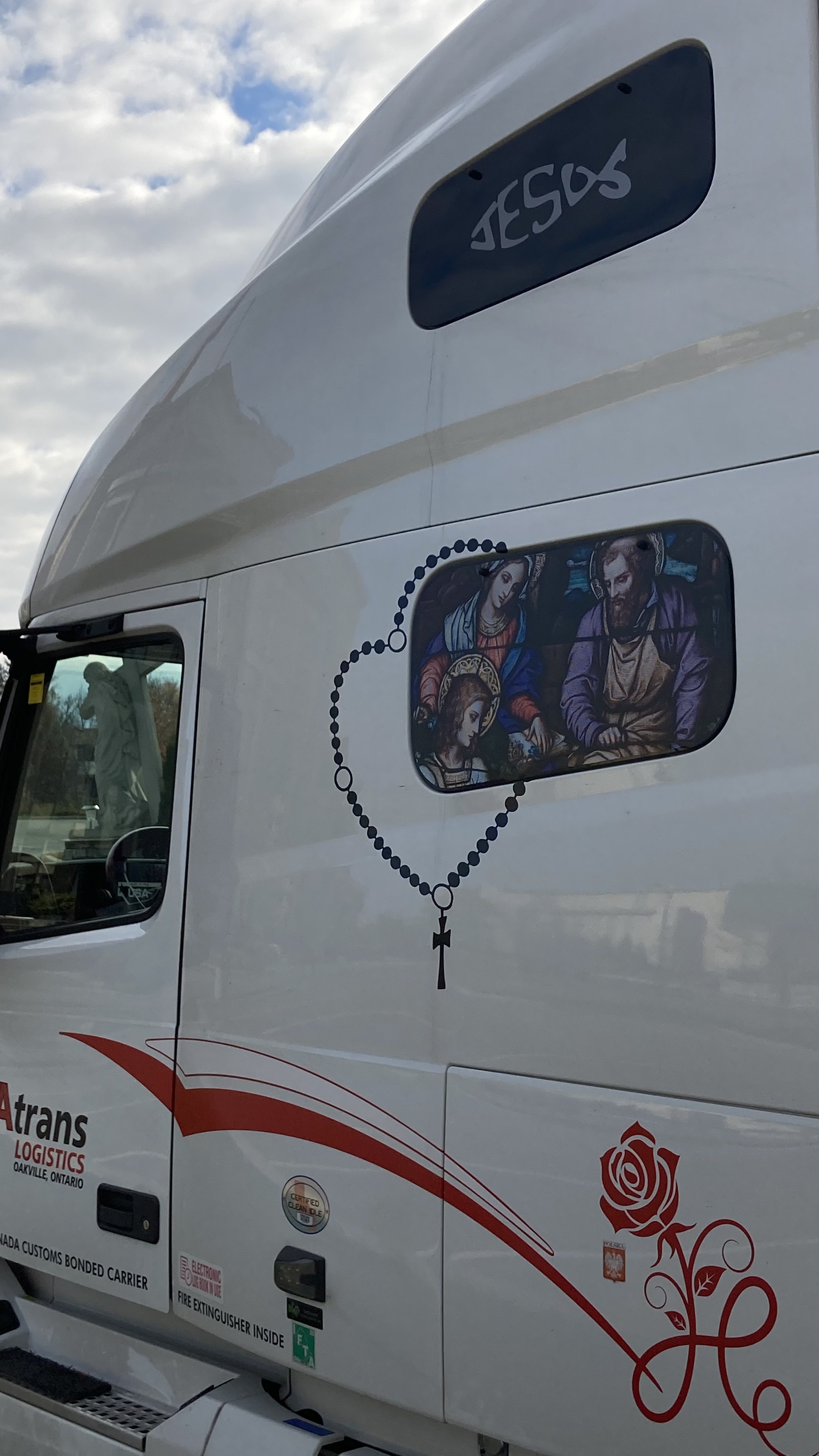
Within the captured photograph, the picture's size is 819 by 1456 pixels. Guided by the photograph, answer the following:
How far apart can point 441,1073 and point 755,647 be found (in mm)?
1032

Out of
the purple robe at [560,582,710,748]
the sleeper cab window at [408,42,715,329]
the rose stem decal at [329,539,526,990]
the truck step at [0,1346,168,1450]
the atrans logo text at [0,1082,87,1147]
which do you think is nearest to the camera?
the purple robe at [560,582,710,748]

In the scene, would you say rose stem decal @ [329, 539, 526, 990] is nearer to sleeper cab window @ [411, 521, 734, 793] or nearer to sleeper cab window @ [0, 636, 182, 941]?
sleeper cab window @ [411, 521, 734, 793]

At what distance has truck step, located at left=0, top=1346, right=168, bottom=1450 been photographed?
3061 millimetres

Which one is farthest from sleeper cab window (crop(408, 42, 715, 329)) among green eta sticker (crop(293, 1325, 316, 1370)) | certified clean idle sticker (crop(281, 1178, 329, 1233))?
green eta sticker (crop(293, 1325, 316, 1370))

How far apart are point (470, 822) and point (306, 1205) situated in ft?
3.10

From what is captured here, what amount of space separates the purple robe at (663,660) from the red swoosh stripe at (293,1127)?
0.92 metres

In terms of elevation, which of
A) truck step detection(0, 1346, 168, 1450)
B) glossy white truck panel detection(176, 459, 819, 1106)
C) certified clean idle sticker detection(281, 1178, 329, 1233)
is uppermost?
glossy white truck panel detection(176, 459, 819, 1106)

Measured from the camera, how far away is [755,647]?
6.91 feet

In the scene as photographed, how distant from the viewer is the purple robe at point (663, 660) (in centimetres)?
219

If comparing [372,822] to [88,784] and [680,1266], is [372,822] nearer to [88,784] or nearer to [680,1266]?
[680,1266]

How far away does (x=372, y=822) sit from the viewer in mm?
2654

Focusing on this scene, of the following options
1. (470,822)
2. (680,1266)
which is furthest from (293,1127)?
(680,1266)

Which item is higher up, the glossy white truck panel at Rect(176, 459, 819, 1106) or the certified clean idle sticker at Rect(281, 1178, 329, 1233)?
the glossy white truck panel at Rect(176, 459, 819, 1106)

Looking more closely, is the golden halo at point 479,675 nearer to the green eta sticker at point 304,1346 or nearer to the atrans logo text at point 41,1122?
the green eta sticker at point 304,1346
